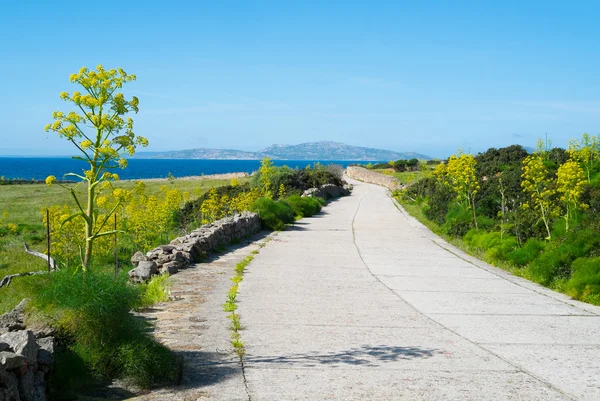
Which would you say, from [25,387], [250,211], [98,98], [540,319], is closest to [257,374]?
[25,387]

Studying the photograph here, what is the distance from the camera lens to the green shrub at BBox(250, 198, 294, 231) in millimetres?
21094

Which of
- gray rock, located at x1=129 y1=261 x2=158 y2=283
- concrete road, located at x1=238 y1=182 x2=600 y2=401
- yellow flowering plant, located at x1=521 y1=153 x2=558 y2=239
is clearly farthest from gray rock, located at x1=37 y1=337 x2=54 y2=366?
yellow flowering plant, located at x1=521 y1=153 x2=558 y2=239

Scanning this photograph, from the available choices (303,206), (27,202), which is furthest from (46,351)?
(27,202)

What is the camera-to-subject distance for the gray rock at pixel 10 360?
14.4 ft

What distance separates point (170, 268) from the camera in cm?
1166

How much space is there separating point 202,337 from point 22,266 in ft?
31.9

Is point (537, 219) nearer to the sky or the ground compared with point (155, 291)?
nearer to the sky

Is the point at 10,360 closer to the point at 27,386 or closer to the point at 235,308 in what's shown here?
the point at 27,386

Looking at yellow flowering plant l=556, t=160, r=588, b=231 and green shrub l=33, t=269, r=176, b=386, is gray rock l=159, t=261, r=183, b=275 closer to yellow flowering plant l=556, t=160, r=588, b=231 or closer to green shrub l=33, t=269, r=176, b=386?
green shrub l=33, t=269, r=176, b=386

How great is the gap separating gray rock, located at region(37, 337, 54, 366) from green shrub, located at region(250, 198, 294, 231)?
15715mm

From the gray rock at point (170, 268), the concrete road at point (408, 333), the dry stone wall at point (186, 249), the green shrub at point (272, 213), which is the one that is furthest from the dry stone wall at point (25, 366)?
the green shrub at point (272, 213)

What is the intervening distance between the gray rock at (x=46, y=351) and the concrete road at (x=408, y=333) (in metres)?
1.61

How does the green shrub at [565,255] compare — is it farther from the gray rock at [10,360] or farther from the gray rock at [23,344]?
the gray rock at [10,360]

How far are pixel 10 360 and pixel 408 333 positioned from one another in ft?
15.1
